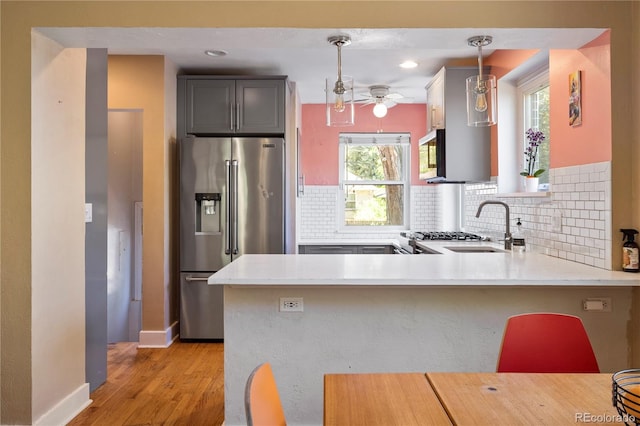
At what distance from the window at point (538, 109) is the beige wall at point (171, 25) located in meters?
1.12

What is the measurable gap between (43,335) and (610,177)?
3105 mm

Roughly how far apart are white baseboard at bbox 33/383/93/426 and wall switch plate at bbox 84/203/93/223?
40.9 inches

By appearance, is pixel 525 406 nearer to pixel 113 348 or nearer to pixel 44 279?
pixel 44 279

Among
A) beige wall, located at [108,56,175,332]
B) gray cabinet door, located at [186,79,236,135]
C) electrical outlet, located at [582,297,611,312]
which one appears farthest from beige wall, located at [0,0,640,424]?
gray cabinet door, located at [186,79,236,135]

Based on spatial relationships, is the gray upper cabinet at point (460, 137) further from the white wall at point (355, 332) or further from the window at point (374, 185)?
the window at point (374, 185)

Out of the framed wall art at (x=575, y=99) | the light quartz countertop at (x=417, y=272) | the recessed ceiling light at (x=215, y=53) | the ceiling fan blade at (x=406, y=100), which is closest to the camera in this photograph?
the light quartz countertop at (x=417, y=272)

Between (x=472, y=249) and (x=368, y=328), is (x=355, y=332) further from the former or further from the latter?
(x=472, y=249)

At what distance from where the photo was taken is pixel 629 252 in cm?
239

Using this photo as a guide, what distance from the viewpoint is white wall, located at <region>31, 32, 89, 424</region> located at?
2.50m

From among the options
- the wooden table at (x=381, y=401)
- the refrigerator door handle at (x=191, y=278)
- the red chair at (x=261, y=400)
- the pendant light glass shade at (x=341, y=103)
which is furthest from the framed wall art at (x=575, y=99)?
the refrigerator door handle at (x=191, y=278)

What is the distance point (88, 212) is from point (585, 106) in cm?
309

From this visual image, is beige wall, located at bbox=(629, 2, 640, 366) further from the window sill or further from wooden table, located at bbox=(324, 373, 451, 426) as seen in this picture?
wooden table, located at bbox=(324, 373, 451, 426)

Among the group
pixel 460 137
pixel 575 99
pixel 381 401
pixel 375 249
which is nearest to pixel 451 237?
pixel 460 137

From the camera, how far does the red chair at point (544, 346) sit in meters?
1.75
